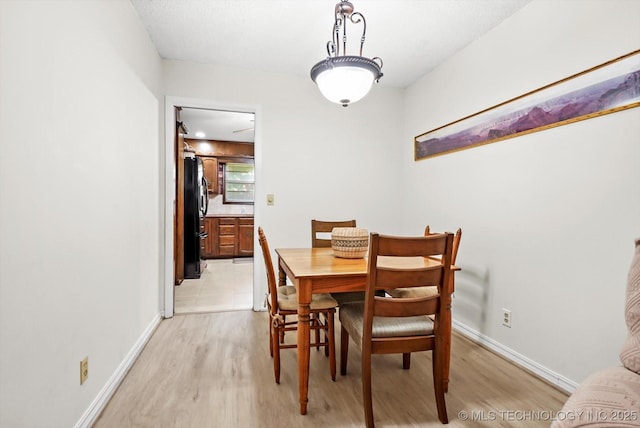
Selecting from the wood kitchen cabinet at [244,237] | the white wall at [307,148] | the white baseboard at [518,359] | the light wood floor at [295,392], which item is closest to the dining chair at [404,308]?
the light wood floor at [295,392]

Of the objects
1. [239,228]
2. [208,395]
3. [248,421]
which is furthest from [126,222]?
[239,228]

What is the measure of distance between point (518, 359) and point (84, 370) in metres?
2.52

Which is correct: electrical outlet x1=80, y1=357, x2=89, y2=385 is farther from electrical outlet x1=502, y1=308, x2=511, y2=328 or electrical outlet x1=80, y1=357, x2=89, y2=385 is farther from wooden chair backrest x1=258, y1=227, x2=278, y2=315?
electrical outlet x1=502, y1=308, x2=511, y2=328

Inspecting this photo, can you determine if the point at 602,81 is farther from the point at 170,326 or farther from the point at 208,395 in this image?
the point at 170,326

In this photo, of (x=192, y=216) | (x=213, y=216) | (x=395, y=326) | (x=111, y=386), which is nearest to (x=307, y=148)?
(x=192, y=216)

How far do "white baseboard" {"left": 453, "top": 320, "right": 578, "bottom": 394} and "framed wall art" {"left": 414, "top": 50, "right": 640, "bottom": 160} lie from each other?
4.88 ft

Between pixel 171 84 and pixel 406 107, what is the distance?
8.00 ft

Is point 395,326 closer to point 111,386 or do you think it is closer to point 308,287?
point 308,287

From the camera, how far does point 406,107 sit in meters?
3.68

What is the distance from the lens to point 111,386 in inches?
70.4

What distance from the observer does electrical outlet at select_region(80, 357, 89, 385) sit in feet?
4.82

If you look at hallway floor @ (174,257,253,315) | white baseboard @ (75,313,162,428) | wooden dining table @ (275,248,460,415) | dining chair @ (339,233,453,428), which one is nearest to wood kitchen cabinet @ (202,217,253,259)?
hallway floor @ (174,257,253,315)

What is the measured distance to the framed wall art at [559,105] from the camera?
1.65 m

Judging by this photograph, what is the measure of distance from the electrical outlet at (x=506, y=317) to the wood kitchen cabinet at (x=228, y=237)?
4848 mm
